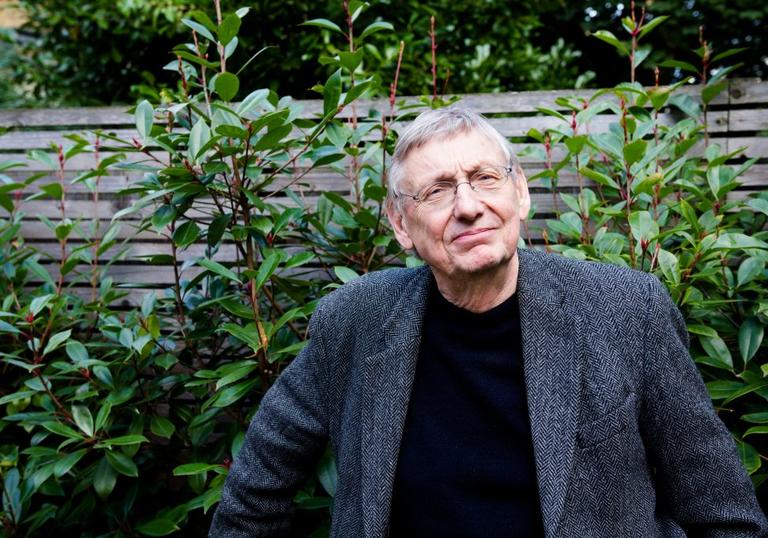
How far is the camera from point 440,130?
1.60 m

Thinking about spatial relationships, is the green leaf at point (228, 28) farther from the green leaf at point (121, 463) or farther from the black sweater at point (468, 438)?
the green leaf at point (121, 463)

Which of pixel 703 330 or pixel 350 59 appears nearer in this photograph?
pixel 703 330

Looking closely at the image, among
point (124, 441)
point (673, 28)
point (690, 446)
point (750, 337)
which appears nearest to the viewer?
point (690, 446)

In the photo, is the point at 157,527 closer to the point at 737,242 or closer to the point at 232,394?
the point at 232,394

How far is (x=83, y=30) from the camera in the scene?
13.5ft

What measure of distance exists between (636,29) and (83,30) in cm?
302

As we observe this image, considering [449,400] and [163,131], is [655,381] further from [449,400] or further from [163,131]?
[163,131]

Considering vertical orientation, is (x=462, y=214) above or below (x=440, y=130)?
below

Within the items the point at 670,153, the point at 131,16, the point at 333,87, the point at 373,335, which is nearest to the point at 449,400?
the point at 373,335

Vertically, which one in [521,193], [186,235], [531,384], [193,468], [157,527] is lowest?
[157,527]

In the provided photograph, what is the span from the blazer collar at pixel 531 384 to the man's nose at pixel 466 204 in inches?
6.9

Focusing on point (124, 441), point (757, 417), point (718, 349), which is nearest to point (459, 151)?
point (718, 349)

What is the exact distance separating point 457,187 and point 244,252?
2.54ft

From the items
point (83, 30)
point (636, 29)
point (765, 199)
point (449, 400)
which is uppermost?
point (83, 30)
